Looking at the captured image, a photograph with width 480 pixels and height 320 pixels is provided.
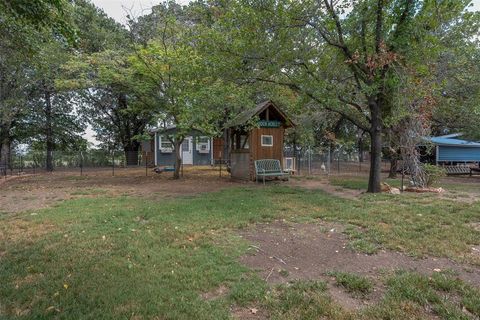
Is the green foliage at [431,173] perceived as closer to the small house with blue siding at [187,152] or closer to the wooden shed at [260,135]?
the wooden shed at [260,135]

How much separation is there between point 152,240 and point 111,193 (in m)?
5.78

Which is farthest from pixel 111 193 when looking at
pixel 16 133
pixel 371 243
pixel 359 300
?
pixel 16 133

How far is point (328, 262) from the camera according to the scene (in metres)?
4.00

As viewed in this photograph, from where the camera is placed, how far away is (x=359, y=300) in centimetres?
303

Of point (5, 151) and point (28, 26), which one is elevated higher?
point (28, 26)

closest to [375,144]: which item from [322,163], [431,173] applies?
[431,173]

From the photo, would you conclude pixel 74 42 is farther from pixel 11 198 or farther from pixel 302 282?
pixel 11 198

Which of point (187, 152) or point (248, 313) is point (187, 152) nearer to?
point (187, 152)

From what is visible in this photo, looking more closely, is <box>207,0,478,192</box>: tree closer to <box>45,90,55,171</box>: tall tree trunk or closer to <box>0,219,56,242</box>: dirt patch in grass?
<box>0,219,56,242</box>: dirt patch in grass

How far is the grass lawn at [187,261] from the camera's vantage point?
9.26 ft

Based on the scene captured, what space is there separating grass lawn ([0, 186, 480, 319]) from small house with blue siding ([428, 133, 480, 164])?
16.8 m

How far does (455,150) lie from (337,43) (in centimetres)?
1827

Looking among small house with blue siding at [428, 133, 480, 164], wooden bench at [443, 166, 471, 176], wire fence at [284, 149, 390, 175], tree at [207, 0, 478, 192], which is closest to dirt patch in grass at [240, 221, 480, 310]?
tree at [207, 0, 478, 192]

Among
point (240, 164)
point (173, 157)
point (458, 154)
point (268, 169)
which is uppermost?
point (173, 157)
